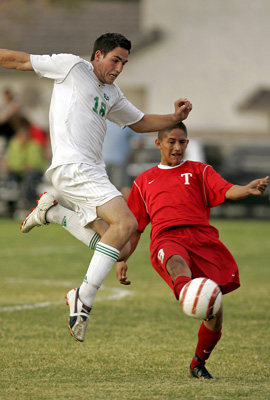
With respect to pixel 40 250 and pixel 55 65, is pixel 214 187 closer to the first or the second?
pixel 55 65

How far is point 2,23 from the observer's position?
107 ft

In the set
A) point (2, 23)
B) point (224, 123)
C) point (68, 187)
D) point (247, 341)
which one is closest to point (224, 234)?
point (247, 341)

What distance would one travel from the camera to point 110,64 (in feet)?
21.4

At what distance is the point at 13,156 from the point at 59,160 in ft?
48.6

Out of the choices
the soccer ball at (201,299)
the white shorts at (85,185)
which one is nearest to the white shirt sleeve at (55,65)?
the white shorts at (85,185)

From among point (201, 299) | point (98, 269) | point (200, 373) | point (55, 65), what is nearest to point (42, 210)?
point (98, 269)

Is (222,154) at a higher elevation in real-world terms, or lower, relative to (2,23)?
lower

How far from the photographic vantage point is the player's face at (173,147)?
6.53 meters

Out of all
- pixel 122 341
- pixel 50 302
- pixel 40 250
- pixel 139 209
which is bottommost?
pixel 40 250

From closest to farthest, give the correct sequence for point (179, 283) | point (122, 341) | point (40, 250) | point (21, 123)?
point (179, 283), point (122, 341), point (40, 250), point (21, 123)

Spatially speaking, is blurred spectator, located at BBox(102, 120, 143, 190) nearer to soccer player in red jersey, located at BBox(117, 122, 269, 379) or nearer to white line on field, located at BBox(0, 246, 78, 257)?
white line on field, located at BBox(0, 246, 78, 257)

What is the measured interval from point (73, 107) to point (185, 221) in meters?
1.13

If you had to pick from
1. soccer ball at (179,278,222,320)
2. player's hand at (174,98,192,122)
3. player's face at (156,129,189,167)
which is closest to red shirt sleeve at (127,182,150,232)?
player's face at (156,129,189,167)

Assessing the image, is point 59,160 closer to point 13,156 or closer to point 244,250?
point 244,250
